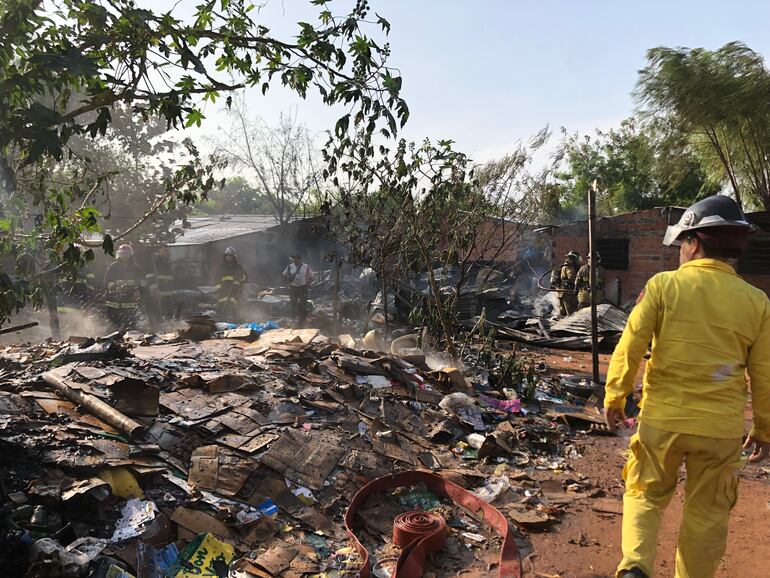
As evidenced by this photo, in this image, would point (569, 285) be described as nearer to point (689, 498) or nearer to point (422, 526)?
point (422, 526)

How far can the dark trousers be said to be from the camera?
11.1 metres

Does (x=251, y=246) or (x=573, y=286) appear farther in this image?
(x=251, y=246)

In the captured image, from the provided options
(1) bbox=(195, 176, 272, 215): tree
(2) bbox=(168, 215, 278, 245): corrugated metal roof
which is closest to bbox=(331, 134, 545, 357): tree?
(2) bbox=(168, 215, 278, 245): corrugated metal roof

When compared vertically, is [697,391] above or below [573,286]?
above

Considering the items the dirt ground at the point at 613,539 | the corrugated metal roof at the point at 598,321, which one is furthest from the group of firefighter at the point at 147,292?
the dirt ground at the point at 613,539

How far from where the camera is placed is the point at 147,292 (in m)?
10.1

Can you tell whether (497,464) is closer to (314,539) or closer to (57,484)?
(314,539)

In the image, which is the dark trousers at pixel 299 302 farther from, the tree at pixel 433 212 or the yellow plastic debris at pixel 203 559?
the yellow plastic debris at pixel 203 559

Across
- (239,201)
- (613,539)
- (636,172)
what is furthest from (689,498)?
(239,201)

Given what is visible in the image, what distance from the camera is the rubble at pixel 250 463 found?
306cm

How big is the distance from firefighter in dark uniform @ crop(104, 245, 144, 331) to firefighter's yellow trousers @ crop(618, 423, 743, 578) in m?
9.49

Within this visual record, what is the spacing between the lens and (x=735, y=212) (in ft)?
8.11

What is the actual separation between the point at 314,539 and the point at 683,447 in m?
2.30

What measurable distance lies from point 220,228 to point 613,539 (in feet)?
58.9
